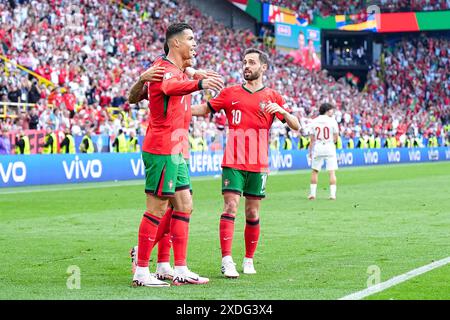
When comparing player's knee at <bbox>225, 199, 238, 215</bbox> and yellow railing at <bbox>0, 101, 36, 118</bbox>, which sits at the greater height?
yellow railing at <bbox>0, 101, 36, 118</bbox>

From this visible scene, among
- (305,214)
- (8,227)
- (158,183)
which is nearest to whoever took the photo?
(158,183)

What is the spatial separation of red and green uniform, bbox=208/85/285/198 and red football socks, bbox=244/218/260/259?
0.99 ft

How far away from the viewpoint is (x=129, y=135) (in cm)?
3200

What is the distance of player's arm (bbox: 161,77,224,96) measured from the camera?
8312 millimetres

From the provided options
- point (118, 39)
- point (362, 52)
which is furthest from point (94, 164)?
point (362, 52)

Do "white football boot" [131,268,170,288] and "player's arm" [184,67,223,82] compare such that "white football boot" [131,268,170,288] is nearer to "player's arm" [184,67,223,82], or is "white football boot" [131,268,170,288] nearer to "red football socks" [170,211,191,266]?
"red football socks" [170,211,191,266]

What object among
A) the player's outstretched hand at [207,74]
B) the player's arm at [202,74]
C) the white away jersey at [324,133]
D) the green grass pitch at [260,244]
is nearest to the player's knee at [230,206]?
the green grass pitch at [260,244]

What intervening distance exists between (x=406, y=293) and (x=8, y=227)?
8.55 metres

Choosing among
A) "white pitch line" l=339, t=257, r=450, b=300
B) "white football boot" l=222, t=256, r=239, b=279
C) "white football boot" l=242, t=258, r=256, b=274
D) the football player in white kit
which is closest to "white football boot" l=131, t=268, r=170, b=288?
"white football boot" l=222, t=256, r=239, b=279

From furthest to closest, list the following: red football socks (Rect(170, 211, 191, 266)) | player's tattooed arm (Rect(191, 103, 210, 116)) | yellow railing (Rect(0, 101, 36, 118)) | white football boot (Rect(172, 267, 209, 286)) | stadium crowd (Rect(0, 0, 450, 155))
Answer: stadium crowd (Rect(0, 0, 450, 155)), yellow railing (Rect(0, 101, 36, 118)), player's tattooed arm (Rect(191, 103, 210, 116)), red football socks (Rect(170, 211, 191, 266)), white football boot (Rect(172, 267, 209, 286))

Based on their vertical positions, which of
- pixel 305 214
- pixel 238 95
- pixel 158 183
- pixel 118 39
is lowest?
pixel 305 214

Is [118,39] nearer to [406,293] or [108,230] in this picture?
[108,230]

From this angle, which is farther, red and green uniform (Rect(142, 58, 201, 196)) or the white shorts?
the white shorts

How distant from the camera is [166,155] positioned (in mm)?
8867
